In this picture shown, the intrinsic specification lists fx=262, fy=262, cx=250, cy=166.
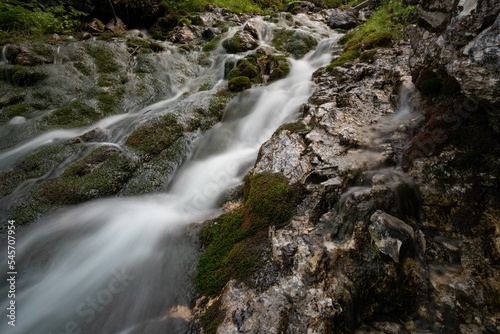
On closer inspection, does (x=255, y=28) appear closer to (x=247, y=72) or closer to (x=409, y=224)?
(x=247, y=72)

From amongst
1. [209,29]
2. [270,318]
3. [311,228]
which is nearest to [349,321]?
[270,318]

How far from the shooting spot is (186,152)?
22.7 feet

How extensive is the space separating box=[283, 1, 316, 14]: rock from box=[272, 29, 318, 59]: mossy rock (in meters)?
7.59

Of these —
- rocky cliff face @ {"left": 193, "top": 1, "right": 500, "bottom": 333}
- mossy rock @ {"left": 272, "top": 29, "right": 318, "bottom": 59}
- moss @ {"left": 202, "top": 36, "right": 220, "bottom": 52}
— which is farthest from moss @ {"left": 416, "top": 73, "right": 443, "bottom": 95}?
moss @ {"left": 202, "top": 36, "right": 220, "bottom": 52}

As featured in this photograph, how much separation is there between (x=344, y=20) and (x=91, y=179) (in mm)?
16304

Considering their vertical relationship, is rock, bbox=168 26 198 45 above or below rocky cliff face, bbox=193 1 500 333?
above

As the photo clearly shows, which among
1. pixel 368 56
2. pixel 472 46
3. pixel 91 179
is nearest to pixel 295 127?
pixel 472 46

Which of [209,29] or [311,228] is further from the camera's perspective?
[209,29]

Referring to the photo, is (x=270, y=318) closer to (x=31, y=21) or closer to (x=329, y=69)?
(x=329, y=69)

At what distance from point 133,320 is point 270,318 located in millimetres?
1921

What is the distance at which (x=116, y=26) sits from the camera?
48.6 ft

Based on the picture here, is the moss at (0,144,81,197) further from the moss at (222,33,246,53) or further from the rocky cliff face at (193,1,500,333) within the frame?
the moss at (222,33,246,53)

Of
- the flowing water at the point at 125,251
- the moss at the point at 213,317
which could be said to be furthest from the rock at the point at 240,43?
the moss at the point at 213,317

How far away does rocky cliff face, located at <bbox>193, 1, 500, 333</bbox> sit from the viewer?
2547mm
